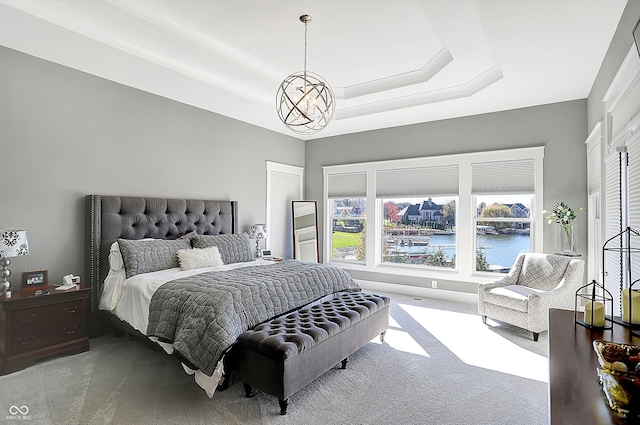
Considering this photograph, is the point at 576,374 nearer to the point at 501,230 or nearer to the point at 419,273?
the point at 501,230

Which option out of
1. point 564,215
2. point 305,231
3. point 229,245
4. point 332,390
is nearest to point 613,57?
point 564,215

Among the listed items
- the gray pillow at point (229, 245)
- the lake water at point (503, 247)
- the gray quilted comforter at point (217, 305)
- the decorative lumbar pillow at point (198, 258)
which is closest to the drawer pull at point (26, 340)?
the gray quilted comforter at point (217, 305)

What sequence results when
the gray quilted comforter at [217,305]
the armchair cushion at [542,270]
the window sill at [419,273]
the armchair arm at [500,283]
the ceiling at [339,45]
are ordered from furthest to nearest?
the window sill at [419,273], the armchair arm at [500,283], the armchair cushion at [542,270], the ceiling at [339,45], the gray quilted comforter at [217,305]

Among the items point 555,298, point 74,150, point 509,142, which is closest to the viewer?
point 74,150

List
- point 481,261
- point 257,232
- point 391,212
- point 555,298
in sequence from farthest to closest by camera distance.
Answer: point 391,212 < point 257,232 < point 481,261 < point 555,298

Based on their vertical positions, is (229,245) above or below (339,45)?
below

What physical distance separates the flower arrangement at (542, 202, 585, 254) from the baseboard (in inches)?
53.7

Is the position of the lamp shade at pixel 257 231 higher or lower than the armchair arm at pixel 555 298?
higher

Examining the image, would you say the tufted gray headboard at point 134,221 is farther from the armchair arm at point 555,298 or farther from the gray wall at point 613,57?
the gray wall at point 613,57

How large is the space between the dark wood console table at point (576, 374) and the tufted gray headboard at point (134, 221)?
393 cm

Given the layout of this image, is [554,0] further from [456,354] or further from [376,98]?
[456,354]

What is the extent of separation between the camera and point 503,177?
4.88 meters

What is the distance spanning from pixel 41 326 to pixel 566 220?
18.3 ft

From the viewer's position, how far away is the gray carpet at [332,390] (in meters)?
2.30
